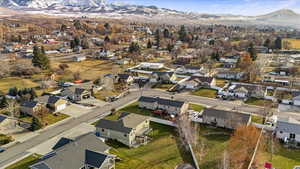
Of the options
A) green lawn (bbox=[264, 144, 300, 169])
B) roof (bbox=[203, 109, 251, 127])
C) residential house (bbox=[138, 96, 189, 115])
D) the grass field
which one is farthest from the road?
the grass field

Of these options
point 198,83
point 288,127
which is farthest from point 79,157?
point 198,83

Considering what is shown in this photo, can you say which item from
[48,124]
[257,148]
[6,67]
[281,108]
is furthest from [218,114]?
[6,67]

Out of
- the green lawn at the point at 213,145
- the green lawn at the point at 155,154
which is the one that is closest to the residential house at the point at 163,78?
the green lawn at the point at 213,145

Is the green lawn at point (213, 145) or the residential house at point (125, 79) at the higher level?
the residential house at point (125, 79)

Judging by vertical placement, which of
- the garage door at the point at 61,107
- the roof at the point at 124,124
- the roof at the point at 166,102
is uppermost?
the roof at the point at 166,102

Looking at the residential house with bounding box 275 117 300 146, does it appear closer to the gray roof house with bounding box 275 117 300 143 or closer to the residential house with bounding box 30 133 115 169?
the gray roof house with bounding box 275 117 300 143

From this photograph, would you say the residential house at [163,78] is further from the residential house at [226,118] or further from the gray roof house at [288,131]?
the gray roof house at [288,131]
